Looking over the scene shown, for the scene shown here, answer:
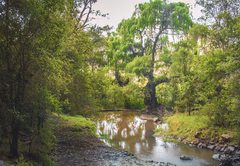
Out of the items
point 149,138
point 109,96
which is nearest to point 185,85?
point 149,138

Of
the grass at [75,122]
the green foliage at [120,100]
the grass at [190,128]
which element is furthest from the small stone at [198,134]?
the green foliage at [120,100]

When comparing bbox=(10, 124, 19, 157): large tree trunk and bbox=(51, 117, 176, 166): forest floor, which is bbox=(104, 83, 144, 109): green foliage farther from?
bbox=(10, 124, 19, 157): large tree trunk

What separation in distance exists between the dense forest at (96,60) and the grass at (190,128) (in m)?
0.46

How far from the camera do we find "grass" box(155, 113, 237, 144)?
12.0 m

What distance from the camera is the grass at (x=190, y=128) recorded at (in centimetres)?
1200

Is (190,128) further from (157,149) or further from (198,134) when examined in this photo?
(157,149)

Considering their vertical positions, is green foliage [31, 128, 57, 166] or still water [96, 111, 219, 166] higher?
green foliage [31, 128, 57, 166]

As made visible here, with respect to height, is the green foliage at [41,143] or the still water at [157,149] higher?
the green foliage at [41,143]

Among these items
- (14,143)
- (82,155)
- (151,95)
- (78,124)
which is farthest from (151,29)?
(14,143)

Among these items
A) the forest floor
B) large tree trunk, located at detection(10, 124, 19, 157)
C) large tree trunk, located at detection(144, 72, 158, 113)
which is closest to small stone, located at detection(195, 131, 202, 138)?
the forest floor

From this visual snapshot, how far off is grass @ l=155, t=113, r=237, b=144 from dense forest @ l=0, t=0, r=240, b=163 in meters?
0.46

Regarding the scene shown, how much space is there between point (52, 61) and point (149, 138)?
11.5 meters

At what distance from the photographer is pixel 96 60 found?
1725 centimetres

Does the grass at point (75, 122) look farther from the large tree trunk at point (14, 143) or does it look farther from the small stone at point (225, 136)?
the small stone at point (225, 136)
